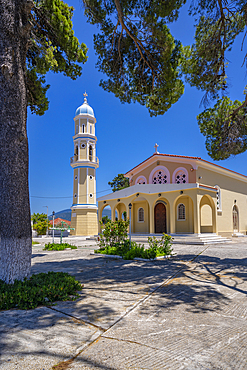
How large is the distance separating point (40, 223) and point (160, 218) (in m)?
17.5

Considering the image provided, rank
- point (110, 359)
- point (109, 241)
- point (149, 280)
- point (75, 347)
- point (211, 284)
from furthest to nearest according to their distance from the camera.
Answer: point (109, 241) < point (149, 280) < point (211, 284) < point (75, 347) < point (110, 359)

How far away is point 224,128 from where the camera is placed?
1062 centimetres

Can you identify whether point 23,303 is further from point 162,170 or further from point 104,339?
point 162,170

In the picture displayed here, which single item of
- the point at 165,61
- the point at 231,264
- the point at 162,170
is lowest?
the point at 231,264

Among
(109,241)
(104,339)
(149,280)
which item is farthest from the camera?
(109,241)

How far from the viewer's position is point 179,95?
995 cm

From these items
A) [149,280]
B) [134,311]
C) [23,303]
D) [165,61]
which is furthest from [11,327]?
[165,61]

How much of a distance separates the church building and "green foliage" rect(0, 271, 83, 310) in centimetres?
1333

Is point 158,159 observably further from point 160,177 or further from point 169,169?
point 160,177

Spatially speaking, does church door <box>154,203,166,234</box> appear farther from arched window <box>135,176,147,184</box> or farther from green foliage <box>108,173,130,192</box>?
green foliage <box>108,173,130,192</box>

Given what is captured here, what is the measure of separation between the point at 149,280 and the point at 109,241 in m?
5.28

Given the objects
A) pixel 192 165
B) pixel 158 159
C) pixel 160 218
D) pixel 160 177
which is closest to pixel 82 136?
pixel 158 159

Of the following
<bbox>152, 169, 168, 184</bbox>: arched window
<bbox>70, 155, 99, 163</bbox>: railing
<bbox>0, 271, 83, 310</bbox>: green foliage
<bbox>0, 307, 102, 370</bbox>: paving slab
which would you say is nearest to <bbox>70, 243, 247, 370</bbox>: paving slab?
<bbox>0, 307, 102, 370</bbox>: paving slab

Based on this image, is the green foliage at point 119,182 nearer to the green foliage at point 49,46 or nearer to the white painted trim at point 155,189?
the white painted trim at point 155,189
